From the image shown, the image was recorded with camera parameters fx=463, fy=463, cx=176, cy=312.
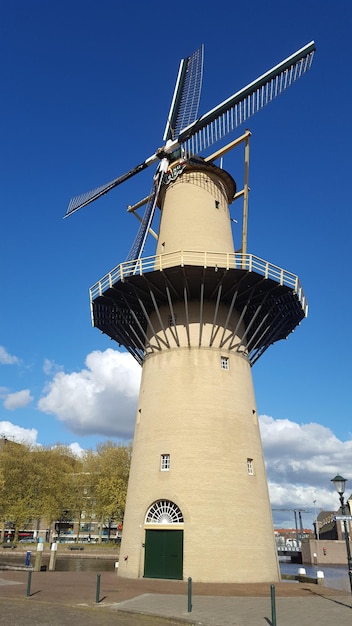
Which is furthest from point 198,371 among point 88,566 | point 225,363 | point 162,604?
point 88,566

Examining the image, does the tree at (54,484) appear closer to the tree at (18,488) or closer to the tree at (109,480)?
the tree at (18,488)

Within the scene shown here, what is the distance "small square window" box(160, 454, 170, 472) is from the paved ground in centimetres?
479

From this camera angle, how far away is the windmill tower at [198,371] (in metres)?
21.2

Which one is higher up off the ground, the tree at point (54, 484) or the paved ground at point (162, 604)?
the tree at point (54, 484)

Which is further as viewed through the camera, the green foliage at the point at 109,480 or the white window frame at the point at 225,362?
the green foliage at the point at 109,480

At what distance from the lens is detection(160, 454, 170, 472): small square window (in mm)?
22452

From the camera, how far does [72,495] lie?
191 feet

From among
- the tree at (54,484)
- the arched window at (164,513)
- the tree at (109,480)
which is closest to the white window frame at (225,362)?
the arched window at (164,513)

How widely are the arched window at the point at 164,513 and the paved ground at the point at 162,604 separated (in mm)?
2535

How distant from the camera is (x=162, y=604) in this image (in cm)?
1425

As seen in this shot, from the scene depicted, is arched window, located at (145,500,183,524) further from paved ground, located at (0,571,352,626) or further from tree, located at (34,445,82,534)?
tree, located at (34,445,82,534)

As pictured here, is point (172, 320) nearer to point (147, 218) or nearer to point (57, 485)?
point (147, 218)

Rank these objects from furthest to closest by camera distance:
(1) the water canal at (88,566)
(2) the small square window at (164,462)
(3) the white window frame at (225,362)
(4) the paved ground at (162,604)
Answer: (1) the water canal at (88,566), (3) the white window frame at (225,362), (2) the small square window at (164,462), (4) the paved ground at (162,604)

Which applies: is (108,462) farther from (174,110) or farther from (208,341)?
(174,110)
